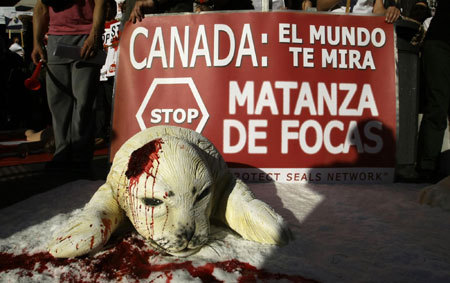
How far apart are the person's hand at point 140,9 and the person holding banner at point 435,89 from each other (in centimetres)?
232

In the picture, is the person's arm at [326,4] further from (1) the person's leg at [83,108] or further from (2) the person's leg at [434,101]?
(1) the person's leg at [83,108]

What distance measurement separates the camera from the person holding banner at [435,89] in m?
2.70

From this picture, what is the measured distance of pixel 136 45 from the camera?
2.60 m

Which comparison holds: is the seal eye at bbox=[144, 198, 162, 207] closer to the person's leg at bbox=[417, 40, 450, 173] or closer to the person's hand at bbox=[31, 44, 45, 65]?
the person's hand at bbox=[31, 44, 45, 65]

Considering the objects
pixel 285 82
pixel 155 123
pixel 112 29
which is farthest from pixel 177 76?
pixel 112 29

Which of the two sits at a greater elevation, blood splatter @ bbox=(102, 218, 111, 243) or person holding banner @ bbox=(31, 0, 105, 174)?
person holding banner @ bbox=(31, 0, 105, 174)

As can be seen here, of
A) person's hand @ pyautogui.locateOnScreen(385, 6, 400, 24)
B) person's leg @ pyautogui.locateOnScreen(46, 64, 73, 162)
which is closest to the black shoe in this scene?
person's hand @ pyautogui.locateOnScreen(385, 6, 400, 24)

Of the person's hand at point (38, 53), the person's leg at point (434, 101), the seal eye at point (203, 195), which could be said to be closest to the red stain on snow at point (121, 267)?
the seal eye at point (203, 195)

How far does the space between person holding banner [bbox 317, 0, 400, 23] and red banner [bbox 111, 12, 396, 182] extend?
18cm

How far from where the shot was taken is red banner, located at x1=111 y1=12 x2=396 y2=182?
8.14 ft

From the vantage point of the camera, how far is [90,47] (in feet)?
8.86

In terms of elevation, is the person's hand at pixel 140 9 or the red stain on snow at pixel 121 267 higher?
the person's hand at pixel 140 9

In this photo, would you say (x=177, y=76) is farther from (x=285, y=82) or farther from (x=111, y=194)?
(x=111, y=194)

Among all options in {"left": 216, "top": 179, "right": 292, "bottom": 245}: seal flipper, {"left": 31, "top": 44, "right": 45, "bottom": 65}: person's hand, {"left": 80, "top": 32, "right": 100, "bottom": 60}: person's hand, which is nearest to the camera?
{"left": 216, "top": 179, "right": 292, "bottom": 245}: seal flipper
